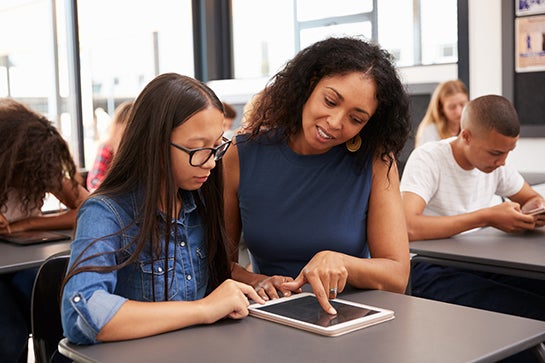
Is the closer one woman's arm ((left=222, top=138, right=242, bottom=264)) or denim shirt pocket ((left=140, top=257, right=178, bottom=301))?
denim shirt pocket ((left=140, top=257, right=178, bottom=301))

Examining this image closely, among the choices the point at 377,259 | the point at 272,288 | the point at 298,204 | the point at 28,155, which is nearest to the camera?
the point at 272,288

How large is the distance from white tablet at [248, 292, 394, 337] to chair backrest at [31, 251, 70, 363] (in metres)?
0.46

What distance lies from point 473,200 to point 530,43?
7.15 ft

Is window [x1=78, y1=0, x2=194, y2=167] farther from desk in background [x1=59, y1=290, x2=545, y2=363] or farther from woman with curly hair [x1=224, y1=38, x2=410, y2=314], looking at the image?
desk in background [x1=59, y1=290, x2=545, y2=363]

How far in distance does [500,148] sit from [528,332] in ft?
4.25

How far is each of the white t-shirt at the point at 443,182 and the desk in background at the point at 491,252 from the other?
151 millimetres

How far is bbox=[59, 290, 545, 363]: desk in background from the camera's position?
1086 mm

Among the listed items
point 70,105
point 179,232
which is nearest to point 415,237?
point 179,232

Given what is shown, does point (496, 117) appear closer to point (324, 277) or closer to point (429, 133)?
point (324, 277)

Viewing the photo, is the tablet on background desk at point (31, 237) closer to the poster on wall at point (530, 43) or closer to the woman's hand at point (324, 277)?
the woman's hand at point (324, 277)

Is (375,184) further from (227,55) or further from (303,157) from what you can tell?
(227,55)

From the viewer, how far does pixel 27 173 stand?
97.3 inches

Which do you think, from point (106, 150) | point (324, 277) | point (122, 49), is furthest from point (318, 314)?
point (122, 49)

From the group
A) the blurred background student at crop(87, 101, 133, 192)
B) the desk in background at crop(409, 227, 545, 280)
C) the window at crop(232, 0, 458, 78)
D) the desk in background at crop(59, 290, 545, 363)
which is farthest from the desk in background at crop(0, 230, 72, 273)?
the window at crop(232, 0, 458, 78)
